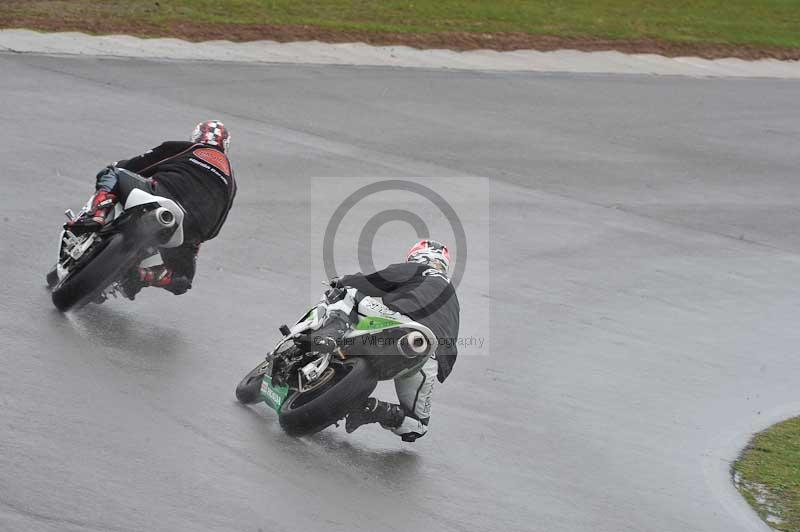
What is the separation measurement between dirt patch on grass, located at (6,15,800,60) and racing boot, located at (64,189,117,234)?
1245 centimetres

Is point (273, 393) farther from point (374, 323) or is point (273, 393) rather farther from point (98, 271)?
point (98, 271)

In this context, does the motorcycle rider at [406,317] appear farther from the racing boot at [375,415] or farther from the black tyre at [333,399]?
the black tyre at [333,399]

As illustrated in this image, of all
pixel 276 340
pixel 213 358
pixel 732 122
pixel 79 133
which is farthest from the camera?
pixel 732 122

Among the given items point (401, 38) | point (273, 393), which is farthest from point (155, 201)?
point (401, 38)

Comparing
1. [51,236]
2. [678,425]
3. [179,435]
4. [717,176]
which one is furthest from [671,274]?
[179,435]

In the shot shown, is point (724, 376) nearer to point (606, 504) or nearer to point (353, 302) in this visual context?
point (606, 504)

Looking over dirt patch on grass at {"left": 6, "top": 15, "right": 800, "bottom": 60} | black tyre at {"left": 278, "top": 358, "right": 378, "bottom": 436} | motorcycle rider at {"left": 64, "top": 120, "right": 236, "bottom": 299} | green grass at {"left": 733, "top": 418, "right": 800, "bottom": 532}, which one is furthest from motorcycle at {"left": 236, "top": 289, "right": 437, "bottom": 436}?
dirt patch on grass at {"left": 6, "top": 15, "right": 800, "bottom": 60}

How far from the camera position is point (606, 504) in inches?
333

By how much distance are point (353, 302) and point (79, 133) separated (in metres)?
8.86

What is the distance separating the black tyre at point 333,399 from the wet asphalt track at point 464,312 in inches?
7.4

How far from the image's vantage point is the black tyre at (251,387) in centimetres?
888

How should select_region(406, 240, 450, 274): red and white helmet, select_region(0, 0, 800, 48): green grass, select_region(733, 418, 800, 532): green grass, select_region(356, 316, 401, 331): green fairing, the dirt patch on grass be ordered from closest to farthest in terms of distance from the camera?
select_region(356, 316, 401, 331): green fairing < select_region(733, 418, 800, 532): green grass < select_region(406, 240, 450, 274): red and white helmet < the dirt patch on grass < select_region(0, 0, 800, 48): green grass

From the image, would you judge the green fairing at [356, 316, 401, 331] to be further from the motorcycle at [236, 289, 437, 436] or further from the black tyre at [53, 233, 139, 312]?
the black tyre at [53, 233, 139, 312]

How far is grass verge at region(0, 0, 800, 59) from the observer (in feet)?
74.5
